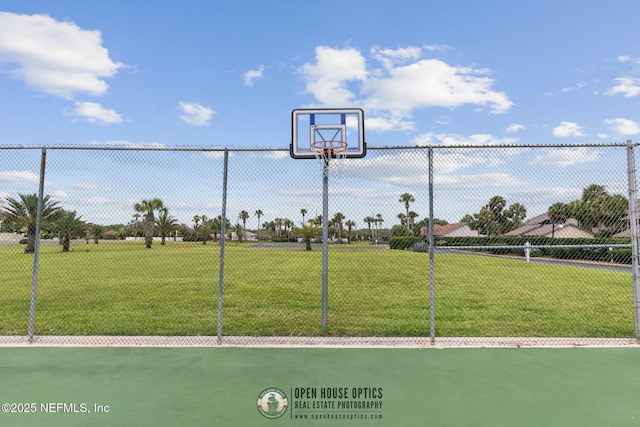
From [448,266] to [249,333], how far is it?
43.6ft

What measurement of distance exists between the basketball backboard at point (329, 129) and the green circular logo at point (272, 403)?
11.5 ft

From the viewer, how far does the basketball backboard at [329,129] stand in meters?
5.98

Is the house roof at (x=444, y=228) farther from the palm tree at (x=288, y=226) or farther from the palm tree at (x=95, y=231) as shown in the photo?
the palm tree at (x=95, y=231)

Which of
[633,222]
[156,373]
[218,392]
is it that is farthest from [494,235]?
[156,373]

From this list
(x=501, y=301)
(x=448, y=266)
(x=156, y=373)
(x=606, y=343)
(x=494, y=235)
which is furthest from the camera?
(x=448, y=266)

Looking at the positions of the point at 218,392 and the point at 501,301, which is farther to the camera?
the point at 501,301

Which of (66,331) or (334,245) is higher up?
(334,245)

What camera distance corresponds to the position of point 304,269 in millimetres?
15961

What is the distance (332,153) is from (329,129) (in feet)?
1.53

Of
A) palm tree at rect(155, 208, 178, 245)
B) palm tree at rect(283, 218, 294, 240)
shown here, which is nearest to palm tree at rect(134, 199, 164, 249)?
palm tree at rect(155, 208, 178, 245)

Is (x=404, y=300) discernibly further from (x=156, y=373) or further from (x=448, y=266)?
(x=448, y=266)

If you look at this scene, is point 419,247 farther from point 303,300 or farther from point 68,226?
point 68,226

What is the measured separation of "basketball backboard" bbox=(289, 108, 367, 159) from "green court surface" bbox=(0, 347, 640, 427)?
10.1 feet

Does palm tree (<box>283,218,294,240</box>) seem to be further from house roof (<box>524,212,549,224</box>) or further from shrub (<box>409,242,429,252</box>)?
house roof (<box>524,212,549,224</box>)
